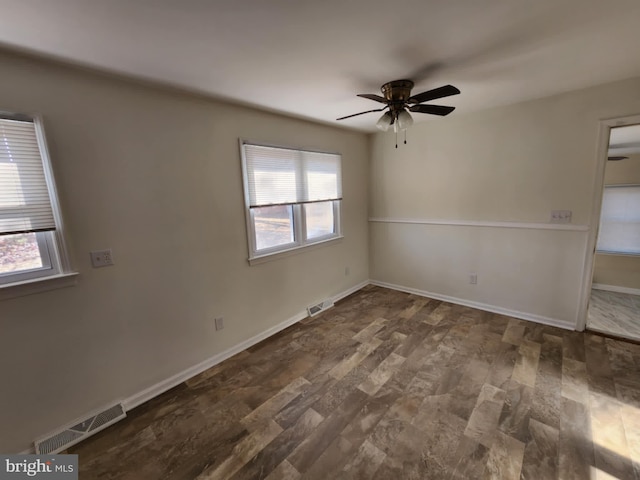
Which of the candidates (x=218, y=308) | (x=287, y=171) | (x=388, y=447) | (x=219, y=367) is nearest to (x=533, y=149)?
(x=287, y=171)

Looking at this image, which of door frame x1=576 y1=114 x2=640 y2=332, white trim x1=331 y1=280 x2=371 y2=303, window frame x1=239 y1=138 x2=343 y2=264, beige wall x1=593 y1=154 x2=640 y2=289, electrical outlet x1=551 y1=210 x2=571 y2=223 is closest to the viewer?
door frame x1=576 y1=114 x2=640 y2=332

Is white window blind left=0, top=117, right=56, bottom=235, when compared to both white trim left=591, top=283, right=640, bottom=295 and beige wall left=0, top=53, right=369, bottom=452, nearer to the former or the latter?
beige wall left=0, top=53, right=369, bottom=452

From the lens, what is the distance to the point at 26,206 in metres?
1.56

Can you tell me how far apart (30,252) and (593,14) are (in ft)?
11.0

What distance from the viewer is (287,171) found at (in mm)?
2957

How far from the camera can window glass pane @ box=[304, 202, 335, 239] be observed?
134 inches

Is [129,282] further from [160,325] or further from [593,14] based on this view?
[593,14]

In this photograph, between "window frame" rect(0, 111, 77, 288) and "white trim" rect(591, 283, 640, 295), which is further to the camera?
"white trim" rect(591, 283, 640, 295)

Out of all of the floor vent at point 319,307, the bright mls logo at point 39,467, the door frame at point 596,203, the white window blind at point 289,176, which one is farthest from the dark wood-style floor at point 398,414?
the white window blind at point 289,176

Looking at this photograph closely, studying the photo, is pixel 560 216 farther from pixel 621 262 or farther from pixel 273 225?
pixel 273 225

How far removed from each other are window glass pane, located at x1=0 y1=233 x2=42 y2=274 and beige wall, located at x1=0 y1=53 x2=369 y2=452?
7.2 inches

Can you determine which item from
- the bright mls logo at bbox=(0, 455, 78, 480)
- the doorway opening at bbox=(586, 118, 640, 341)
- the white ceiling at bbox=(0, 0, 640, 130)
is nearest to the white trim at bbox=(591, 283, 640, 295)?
the doorway opening at bbox=(586, 118, 640, 341)

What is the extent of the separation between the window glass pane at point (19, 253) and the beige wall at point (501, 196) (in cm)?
366

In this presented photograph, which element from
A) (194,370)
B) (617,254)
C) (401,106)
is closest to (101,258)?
(194,370)
